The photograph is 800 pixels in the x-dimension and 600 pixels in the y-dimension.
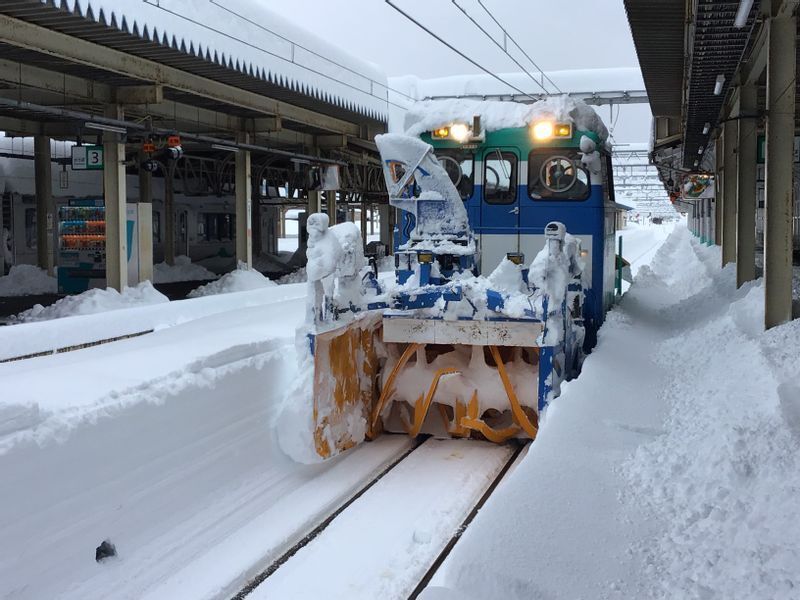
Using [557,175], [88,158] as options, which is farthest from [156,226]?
[557,175]

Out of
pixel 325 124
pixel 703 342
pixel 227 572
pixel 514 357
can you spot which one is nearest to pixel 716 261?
pixel 325 124

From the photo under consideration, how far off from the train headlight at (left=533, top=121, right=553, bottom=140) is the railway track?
126 inches

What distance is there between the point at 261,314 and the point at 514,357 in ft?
17.4

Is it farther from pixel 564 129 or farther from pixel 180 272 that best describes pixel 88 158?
pixel 564 129

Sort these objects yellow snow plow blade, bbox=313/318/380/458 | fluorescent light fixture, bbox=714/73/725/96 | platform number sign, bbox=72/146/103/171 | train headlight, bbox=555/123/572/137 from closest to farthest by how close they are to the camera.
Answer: yellow snow plow blade, bbox=313/318/380/458 < train headlight, bbox=555/123/572/137 < fluorescent light fixture, bbox=714/73/725/96 < platform number sign, bbox=72/146/103/171

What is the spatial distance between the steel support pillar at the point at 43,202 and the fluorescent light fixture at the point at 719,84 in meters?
15.9

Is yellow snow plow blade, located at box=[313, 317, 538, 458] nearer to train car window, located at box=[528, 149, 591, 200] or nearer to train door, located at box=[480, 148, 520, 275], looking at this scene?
train door, located at box=[480, 148, 520, 275]

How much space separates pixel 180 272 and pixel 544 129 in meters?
20.2

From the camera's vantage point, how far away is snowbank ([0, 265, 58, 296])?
22094 millimetres

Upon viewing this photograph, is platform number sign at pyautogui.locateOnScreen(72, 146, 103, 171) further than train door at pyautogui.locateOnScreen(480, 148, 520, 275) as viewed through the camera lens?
Yes

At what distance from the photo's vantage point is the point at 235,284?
20.1 m

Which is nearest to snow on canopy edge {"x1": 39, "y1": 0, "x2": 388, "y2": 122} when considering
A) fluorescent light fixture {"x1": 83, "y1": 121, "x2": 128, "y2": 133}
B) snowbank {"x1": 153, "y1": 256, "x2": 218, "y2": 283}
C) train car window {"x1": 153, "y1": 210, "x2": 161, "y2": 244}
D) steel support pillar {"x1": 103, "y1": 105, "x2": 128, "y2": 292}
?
fluorescent light fixture {"x1": 83, "y1": 121, "x2": 128, "y2": 133}

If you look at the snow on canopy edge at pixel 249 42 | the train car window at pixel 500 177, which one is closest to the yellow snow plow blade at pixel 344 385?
the train car window at pixel 500 177

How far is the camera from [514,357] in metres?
7.65
